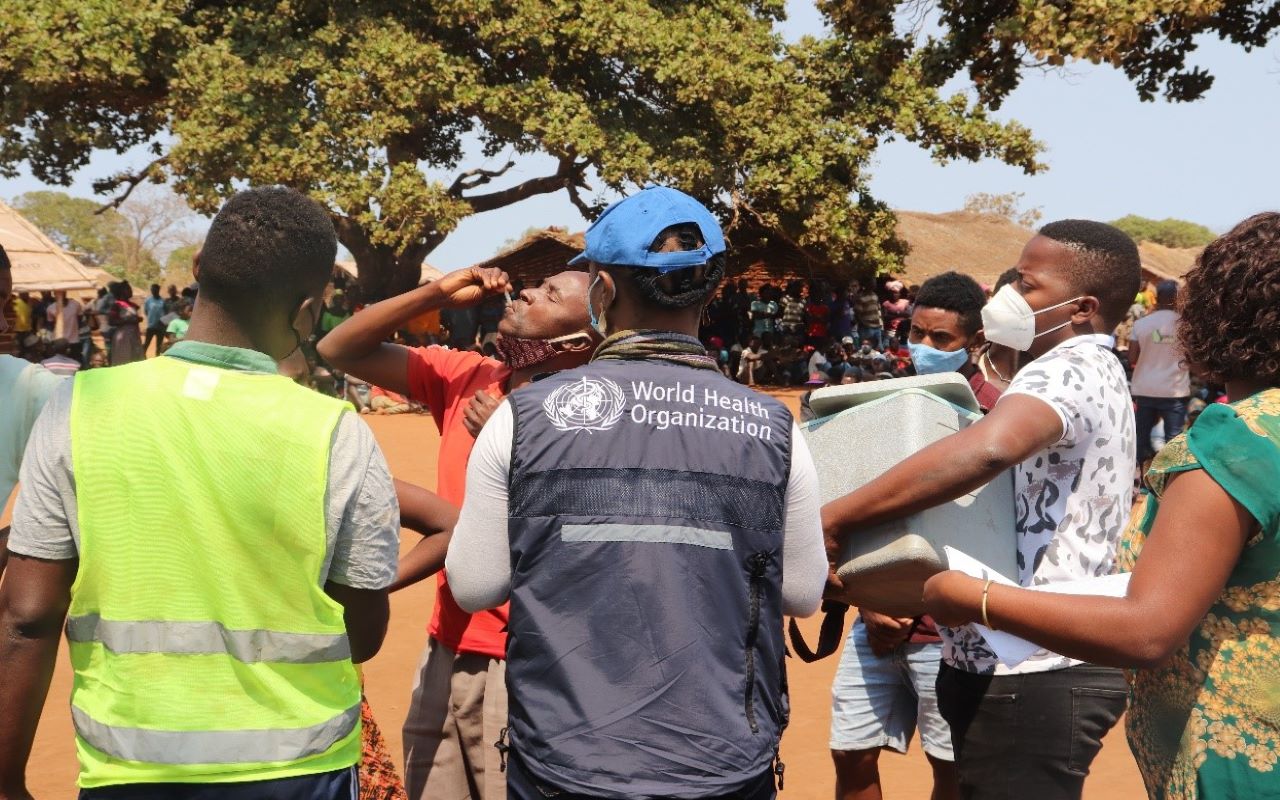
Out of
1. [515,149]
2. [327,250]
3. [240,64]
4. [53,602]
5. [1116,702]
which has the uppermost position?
[327,250]

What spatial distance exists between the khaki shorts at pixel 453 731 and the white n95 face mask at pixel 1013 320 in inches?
62.3

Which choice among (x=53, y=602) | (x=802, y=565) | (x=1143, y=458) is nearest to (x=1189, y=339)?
(x=802, y=565)

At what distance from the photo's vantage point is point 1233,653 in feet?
6.73

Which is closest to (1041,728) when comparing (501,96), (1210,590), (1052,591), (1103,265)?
(1052,591)

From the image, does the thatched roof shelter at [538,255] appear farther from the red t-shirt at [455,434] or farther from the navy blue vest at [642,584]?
the navy blue vest at [642,584]

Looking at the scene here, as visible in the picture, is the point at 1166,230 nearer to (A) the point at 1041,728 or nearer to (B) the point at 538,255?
(B) the point at 538,255

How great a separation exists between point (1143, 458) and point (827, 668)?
7284 mm

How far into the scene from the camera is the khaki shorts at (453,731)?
329 centimetres

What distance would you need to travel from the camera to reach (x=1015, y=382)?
2549 millimetres

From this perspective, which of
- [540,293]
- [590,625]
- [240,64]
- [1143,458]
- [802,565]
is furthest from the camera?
[240,64]

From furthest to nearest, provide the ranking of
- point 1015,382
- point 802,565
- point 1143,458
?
1. point 1143,458
2. point 1015,382
3. point 802,565

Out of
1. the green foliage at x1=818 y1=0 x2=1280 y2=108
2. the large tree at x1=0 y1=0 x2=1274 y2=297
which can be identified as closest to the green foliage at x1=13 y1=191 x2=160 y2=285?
the large tree at x1=0 y1=0 x2=1274 y2=297

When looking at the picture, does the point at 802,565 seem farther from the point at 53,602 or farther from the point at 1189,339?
the point at 53,602

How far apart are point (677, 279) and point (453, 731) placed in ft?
5.63
